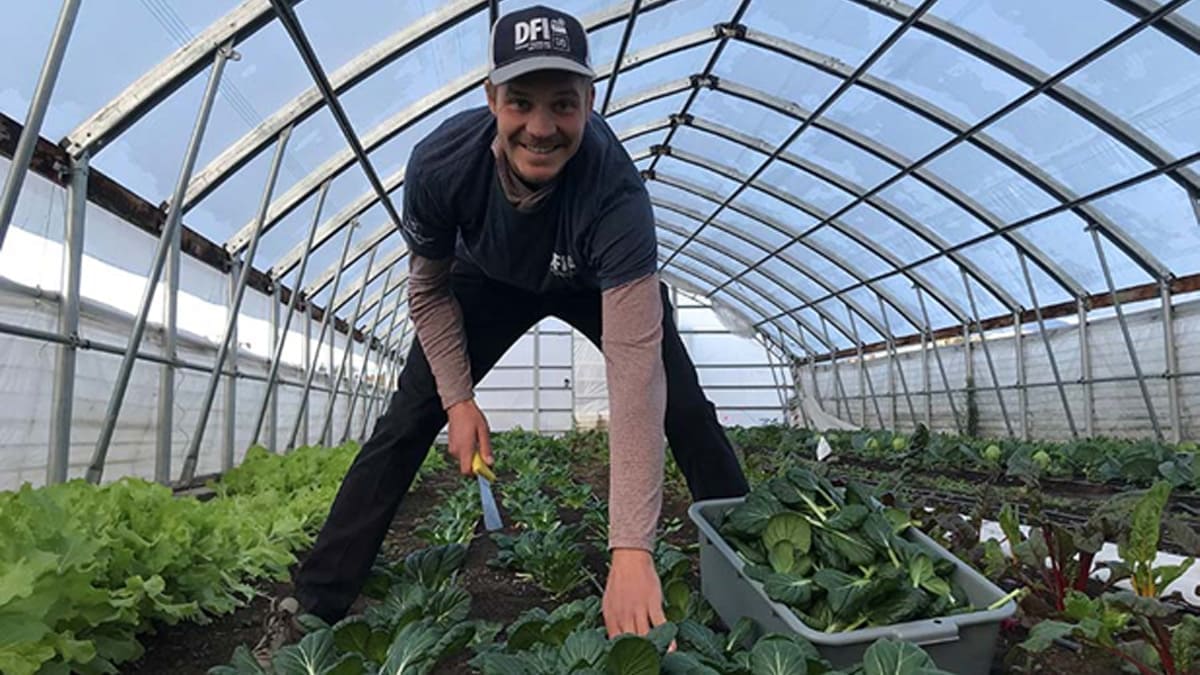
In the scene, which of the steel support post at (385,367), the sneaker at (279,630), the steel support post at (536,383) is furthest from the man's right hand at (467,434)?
the steel support post at (536,383)

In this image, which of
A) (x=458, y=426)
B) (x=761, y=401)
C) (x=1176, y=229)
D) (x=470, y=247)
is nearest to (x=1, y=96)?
(x=470, y=247)

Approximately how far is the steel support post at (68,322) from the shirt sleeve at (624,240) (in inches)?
151

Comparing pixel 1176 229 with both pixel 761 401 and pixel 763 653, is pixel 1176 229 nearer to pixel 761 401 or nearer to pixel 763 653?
pixel 763 653

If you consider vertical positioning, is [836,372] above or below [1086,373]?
above

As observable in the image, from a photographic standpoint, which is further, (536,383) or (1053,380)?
(536,383)

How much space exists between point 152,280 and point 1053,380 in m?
12.4

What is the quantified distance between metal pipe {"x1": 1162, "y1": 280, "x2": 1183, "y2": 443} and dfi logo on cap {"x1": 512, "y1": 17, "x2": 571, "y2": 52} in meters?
10.8

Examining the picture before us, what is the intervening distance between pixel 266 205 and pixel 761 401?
18.2 m

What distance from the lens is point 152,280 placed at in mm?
4711

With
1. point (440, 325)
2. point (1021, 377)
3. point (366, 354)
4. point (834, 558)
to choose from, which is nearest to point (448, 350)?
point (440, 325)

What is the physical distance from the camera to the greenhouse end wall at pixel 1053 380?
31.7 feet

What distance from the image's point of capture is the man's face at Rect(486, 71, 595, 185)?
1.63 metres

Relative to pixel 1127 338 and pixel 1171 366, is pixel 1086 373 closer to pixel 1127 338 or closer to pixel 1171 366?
pixel 1127 338

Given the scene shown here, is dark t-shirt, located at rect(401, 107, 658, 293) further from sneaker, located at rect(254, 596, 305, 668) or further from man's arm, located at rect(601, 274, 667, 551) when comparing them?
sneaker, located at rect(254, 596, 305, 668)
